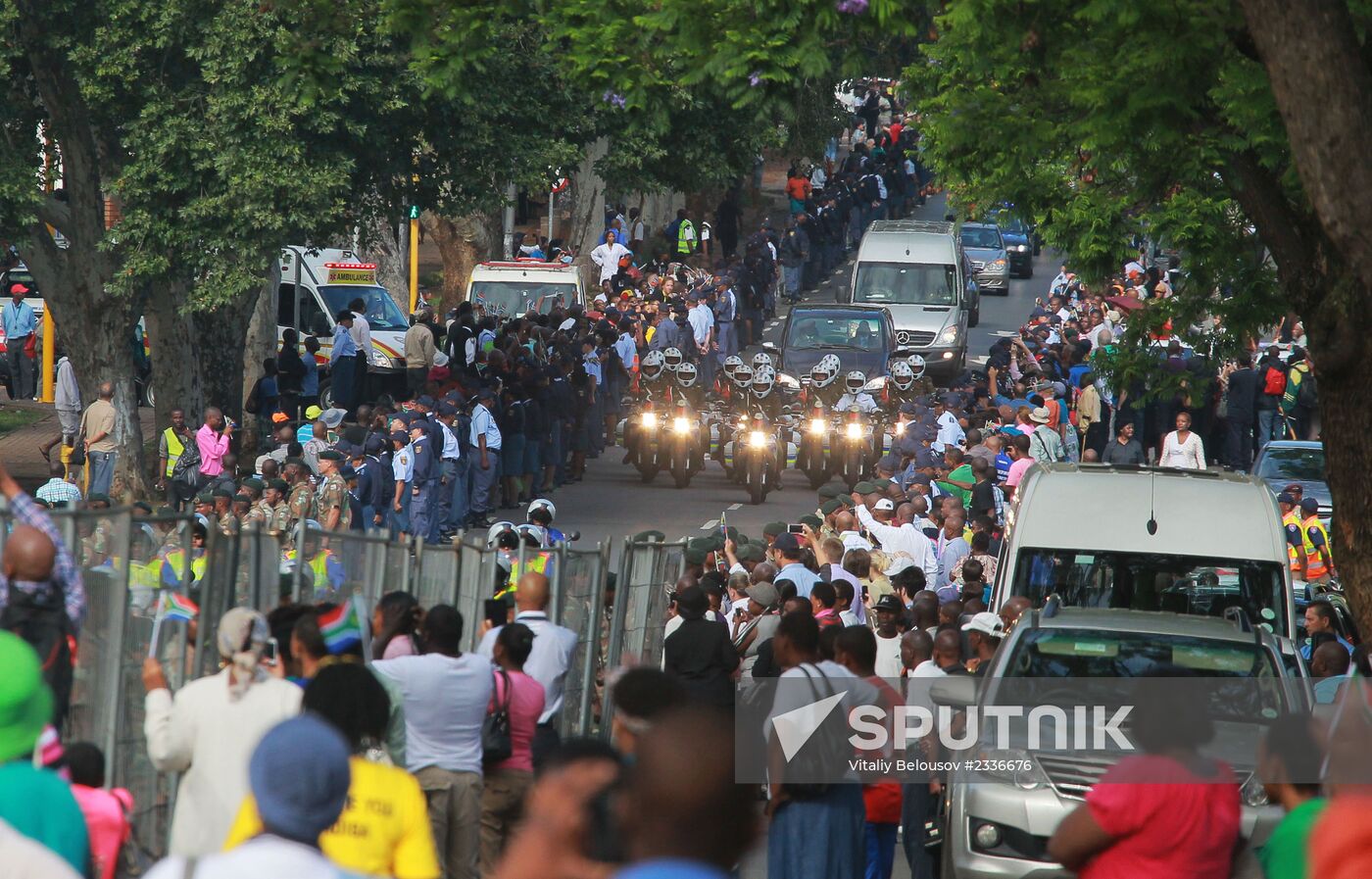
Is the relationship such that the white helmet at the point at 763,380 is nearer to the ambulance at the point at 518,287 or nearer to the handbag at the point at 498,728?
the ambulance at the point at 518,287

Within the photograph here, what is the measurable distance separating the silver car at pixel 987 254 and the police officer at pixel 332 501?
1255 inches

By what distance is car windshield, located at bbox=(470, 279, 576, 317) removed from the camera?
113 feet

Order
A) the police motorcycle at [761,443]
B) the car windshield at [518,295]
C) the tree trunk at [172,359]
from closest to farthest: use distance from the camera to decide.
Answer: the tree trunk at [172,359] → the police motorcycle at [761,443] → the car windshield at [518,295]

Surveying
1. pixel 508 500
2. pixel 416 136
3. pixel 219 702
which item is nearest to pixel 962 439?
pixel 508 500

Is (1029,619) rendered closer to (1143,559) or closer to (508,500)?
(1143,559)

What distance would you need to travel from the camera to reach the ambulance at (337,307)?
32.9 meters

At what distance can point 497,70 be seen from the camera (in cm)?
2478

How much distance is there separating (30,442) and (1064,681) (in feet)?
81.3

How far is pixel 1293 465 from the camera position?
22578 mm

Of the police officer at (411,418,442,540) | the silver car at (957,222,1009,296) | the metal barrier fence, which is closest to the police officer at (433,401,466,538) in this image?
the police officer at (411,418,442,540)

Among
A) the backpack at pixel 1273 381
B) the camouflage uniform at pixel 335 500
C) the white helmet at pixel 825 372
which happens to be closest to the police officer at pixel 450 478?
the camouflage uniform at pixel 335 500

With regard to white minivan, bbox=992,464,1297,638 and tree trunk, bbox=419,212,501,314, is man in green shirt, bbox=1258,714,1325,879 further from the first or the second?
tree trunk, bbox=419,212,501,314

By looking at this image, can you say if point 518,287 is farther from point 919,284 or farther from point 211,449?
point 211,449

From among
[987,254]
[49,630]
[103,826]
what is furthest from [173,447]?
[987,254]
